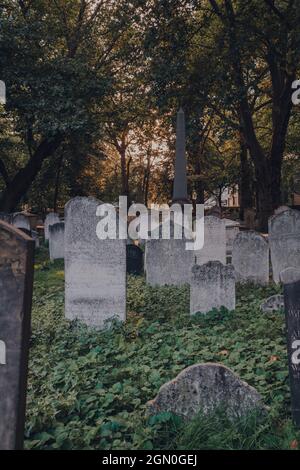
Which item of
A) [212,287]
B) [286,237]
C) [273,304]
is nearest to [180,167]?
[286,237]

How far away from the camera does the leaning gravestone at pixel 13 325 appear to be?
3148 mm

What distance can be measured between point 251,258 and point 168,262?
165 centimetres

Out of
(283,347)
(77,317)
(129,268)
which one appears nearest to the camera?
(283,347)

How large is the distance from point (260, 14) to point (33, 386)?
12761mm

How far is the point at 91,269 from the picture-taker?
7.24 metres

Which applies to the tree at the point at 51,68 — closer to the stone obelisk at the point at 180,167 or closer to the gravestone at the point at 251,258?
the stone obelisk at the point at 180,167

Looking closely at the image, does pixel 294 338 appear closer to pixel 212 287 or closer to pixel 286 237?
pixel 212 287

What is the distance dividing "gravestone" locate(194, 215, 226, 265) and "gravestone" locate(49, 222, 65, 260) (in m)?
4.93

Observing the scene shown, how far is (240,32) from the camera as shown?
13516 millimetres

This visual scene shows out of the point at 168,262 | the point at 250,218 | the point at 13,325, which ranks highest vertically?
the point at 250,218

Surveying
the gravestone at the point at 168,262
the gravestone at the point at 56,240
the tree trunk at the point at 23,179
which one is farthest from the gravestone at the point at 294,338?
the tree trunk at the point at 23,179

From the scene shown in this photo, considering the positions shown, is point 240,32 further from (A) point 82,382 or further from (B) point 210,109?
(A) point 82,382

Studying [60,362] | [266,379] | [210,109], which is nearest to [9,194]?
[210,109]

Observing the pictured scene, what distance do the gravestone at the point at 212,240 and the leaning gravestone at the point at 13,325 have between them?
8210mm
